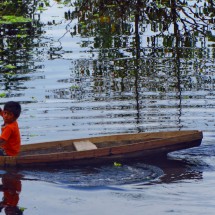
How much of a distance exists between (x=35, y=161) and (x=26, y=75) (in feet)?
22.9

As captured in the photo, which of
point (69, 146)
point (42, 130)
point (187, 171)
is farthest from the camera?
point (42, 130)

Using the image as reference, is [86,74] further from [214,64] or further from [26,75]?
[214,64]

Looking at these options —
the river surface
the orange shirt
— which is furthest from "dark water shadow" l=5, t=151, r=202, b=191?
the orange shirt

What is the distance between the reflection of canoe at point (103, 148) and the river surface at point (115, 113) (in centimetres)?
15

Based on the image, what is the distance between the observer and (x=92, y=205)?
10.1 metres

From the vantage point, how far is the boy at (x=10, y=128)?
11641 millimetres

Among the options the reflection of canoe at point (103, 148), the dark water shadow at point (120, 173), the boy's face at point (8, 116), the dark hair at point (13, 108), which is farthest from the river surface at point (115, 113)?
the dark hair at point (13, 108)

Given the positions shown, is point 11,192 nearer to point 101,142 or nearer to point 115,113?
point 101,142

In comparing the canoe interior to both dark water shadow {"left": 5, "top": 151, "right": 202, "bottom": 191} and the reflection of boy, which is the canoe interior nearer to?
dark water shadow {"left": 5, "top": 151, "right": 202, "bottom": 191}

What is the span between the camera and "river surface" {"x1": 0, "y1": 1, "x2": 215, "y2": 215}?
1034cm

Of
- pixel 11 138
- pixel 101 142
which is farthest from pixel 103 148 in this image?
pixel 11 138

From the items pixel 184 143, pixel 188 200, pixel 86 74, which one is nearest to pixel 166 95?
pixel 86 74

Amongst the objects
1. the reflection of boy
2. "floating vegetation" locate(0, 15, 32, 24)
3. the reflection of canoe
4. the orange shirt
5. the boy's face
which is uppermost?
"floating vegetation" locate(0, 15, 32, 24)

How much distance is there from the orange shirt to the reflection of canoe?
0.20 meters
